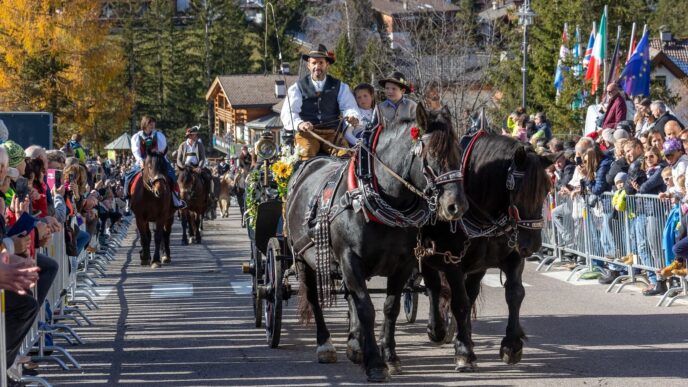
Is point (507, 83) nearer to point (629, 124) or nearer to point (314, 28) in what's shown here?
point (629, 124)

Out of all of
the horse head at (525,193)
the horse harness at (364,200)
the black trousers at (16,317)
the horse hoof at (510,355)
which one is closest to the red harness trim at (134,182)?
the horse harness at (364,200)

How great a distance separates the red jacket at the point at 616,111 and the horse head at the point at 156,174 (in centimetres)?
777

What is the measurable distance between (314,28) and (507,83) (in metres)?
37.9

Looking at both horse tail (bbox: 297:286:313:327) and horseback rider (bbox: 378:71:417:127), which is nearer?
horse tail (bbox: 297:286:313:327)

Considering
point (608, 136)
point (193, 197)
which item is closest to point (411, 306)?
point (608, 136)

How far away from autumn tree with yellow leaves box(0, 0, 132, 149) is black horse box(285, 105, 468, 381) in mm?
44038

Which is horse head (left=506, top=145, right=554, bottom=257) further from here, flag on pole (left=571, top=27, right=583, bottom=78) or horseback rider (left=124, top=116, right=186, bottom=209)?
flag on pole (left=571, top=27, right=583, bottom=78)

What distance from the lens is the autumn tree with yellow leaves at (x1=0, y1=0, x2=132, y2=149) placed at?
5219 centimetres

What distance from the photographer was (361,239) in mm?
8789

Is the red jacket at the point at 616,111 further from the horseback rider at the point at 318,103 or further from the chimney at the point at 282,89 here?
the horseback rider at the point at 318,103

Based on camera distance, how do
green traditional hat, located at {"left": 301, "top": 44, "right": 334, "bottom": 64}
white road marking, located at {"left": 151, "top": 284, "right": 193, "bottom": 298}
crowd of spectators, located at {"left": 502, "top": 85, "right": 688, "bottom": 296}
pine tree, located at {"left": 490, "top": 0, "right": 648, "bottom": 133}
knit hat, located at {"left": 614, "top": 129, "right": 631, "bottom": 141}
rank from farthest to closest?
pine tree, located at {"left": 490, "top": 0, "right": 648, "bottom": 133} < knit hat, located at {"left": 614, "top": 129, "right": 631, "bottom": 141} < white road marking, located at {"left": 151, "top": 284, "right": 193, "bottom": 298} < crowd of spectators, located at {"left": 502, "top": 85, "right": 688, "bottom": 296} < green traditional hat, located at {"left": 301, "top": 44, "right": 334, "bottom": 64}

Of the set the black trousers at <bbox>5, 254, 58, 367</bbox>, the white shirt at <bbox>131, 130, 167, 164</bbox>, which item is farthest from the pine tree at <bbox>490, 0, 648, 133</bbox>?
the black trousers at <bbox>5, 254, 58, 367</bbox>

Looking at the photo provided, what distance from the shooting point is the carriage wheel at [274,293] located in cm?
1045

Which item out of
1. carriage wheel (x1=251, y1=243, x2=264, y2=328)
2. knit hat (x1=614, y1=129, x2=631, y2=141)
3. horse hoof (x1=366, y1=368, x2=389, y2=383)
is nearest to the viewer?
horse hoof (x1=366, y1=368, x2=389, y2=383)
